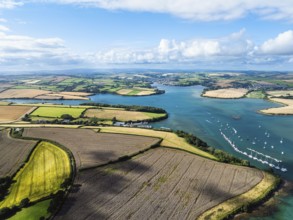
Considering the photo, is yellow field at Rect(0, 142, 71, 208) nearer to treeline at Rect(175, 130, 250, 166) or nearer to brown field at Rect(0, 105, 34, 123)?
treeline at Rect(175, 130, 250, 166)

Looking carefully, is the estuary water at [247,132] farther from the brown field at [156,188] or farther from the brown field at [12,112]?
the brown field at [12,112]

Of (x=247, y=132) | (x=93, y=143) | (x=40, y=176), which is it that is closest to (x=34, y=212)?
(x=40, y=176)

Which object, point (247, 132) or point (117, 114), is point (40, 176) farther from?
point (117, 114)

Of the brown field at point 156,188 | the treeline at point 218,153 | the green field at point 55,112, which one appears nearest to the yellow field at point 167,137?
the treeline at point 218,153

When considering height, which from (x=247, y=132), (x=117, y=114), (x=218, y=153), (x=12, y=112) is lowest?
(x=247, y=132)

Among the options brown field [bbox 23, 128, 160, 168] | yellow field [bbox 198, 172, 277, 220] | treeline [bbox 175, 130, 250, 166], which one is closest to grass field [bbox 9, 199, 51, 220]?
brown field [bbox 23, 128, 160, 168]

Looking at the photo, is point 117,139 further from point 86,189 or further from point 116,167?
point 86,189
